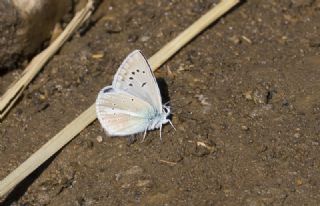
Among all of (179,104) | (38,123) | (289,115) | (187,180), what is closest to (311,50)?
(289,115)

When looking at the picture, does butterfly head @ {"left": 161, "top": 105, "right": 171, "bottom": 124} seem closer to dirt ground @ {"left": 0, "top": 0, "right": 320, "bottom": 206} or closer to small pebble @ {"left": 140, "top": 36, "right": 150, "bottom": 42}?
dirt ground @ {"left": 0, "top": 0, "right": 320, "bottom": 206}

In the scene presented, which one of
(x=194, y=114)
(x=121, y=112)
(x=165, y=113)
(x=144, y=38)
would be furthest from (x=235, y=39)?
(x=121, y=112)

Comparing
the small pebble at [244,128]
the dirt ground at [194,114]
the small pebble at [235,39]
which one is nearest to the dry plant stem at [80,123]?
the dirt ground at [194,114]

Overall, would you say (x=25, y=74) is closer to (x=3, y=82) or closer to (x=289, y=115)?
(x=3, y=82)

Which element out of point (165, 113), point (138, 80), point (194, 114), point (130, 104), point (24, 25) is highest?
point (24, 25)

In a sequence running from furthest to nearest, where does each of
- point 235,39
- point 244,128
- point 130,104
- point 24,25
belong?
point 235,39
point 24,25
point 130,104
point 244,128

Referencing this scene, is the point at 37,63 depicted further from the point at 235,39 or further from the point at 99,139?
the point at 235,39

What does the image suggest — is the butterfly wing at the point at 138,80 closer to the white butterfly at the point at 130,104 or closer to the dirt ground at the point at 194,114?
the white butterfly at the point at 130,104
